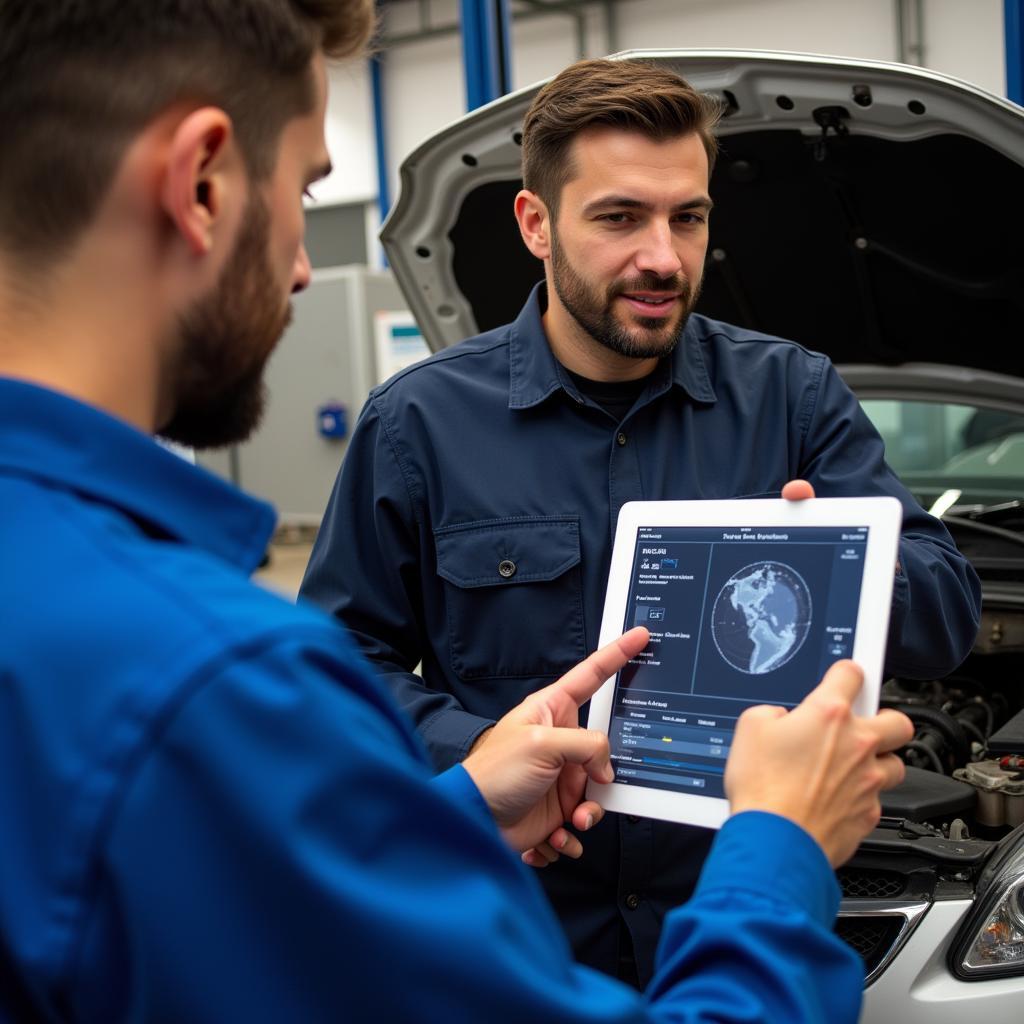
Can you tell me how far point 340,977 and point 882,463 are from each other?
1249 millimetres

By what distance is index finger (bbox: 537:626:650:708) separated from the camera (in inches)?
49.0

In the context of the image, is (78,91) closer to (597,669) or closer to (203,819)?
(203,819)

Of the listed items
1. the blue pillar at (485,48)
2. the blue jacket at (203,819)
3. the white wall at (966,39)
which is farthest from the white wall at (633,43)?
the blue jacket at (203,819)

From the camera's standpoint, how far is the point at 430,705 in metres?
1.51

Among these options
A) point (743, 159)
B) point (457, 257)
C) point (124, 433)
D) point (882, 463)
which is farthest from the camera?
point (457, 257)

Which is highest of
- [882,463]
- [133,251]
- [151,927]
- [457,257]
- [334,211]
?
[334,211]

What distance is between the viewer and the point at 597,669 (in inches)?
49.1

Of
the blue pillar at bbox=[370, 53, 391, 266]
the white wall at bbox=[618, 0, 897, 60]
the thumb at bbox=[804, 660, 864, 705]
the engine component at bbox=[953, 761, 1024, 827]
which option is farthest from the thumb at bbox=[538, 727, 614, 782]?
the blue pillar at bbox=[370, 53, 391, 266]

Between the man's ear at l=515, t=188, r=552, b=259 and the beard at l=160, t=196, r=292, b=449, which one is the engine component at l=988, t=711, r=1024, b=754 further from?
the beard at l=160, t=196, r=292, b=449

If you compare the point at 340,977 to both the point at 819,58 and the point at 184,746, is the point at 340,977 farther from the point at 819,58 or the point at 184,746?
the point at 819,58

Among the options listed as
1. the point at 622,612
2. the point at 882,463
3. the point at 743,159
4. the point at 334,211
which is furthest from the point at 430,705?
the point at 334,211

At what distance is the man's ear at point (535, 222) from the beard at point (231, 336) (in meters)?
1.01

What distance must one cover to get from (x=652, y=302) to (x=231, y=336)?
37.8 inches

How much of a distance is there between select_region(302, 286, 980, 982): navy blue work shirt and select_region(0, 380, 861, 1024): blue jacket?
874 mm
